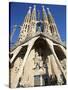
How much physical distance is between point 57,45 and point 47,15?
0.98ft

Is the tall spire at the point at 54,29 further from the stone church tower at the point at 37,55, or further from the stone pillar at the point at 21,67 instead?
the stone pillar at the point at 21,67

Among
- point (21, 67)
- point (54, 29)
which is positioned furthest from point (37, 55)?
point (54, 29)

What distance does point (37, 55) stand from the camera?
8.52 ft

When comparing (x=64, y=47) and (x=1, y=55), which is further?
(x=64, y=47)

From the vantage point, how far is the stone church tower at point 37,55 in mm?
2553

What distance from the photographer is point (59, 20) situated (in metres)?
2.66

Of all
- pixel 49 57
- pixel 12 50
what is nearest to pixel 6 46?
pixel 12 50

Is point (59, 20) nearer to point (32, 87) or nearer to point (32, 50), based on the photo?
point (32, 50)

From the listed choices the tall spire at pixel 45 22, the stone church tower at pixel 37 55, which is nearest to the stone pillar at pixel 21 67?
the stone church tower at pixel 37 55

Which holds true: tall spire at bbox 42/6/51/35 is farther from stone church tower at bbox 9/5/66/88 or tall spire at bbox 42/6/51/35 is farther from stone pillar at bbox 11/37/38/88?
stone pillar at bbox 11/37/38/88

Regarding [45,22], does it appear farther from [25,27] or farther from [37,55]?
[37,55]

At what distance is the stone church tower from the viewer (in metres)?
2.55

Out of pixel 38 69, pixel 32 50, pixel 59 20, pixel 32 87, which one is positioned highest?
pixel 59 20

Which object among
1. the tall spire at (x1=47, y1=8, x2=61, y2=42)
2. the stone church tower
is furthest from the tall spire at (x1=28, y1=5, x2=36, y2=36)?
the tall spire at (x1=47, y1=8, x2=61, y2=42)
